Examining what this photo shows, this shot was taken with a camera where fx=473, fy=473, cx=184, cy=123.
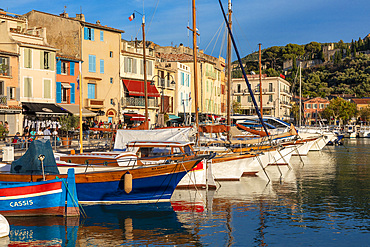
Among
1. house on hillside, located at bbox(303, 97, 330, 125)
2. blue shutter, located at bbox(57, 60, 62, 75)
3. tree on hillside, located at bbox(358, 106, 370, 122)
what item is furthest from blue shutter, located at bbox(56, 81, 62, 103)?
house on hillside, located at bbox(303, 97, 330, 125)

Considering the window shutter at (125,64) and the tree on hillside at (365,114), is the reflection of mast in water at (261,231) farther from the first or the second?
the tree on hillside at (365,114)

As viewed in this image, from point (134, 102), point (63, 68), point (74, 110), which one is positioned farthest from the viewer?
point (134, 102)

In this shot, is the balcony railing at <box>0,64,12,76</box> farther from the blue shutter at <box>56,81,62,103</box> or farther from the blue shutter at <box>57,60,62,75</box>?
the blue shutter at <box>57,60,62,75</box>

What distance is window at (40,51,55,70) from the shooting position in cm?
4898

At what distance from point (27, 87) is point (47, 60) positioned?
392cm

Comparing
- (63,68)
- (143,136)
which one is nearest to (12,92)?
(63,68)

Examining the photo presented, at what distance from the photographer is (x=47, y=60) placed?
163 ft

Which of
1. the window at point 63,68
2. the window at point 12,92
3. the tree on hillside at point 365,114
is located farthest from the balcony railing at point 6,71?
the tree on hillside at point 365,114

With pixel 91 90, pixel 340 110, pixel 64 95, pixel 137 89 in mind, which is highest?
pixel 137 89

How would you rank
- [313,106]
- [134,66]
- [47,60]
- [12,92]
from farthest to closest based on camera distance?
[313,106]
[134,66]
[47,60]
[12,92]

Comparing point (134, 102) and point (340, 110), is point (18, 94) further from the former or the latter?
point (340, 110)

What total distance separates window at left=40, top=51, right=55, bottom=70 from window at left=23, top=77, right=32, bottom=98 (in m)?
2.19

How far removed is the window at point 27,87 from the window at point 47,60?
2.19 metres

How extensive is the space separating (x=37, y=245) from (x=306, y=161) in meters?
37.9
